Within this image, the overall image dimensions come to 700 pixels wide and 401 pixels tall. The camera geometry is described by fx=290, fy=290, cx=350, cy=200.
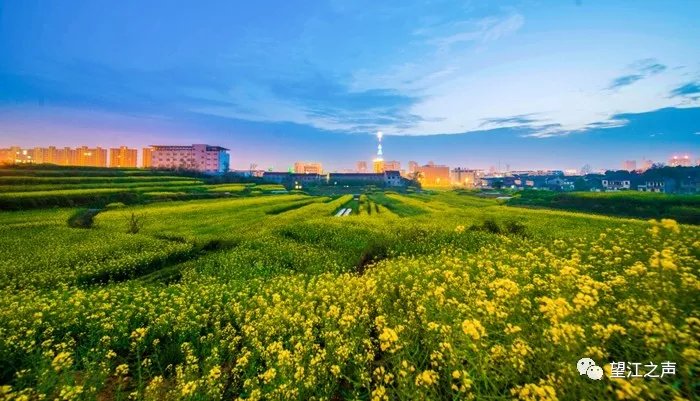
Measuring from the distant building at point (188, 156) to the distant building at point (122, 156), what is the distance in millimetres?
16735

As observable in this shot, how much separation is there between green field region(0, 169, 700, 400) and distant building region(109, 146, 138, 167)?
6395 inches

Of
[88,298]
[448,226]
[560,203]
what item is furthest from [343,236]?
[560,203]

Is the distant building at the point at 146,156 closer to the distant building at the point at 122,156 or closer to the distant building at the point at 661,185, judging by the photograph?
the distant building at the point at 122,156

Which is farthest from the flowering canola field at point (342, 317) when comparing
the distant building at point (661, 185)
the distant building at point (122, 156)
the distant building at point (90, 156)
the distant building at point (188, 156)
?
the distant building at point (90, 156)

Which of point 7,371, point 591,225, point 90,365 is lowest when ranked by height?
point 7,371

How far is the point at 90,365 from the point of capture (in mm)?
5977

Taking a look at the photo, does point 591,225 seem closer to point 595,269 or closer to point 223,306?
point 595,269

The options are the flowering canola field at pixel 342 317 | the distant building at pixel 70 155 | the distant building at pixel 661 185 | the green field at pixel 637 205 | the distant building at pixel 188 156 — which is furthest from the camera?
the distant building at pixel 70 155

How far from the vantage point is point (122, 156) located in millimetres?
153625

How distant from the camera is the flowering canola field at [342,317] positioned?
13.2 ft

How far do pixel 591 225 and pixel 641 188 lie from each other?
77.8 m

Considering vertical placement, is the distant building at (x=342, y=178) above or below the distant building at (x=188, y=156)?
below

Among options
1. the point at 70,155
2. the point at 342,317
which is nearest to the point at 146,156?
the point at 70,155

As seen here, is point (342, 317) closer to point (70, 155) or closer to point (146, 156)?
point (146, 156)
